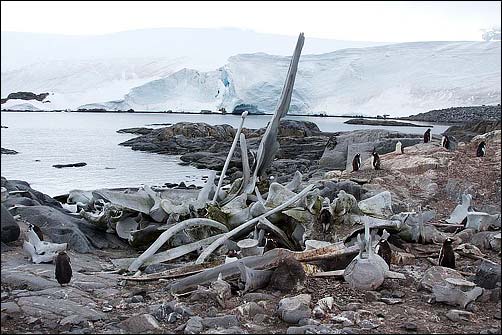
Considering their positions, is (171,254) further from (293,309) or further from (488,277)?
(488,277)

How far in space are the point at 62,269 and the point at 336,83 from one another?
3839cm

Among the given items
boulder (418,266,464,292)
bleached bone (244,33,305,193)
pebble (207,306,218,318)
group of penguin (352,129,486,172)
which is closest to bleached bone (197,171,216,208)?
bleached bone (244,33,305,193)

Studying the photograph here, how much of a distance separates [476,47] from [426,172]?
31332 mm

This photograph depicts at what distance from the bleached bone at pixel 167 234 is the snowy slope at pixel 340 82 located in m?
30.9

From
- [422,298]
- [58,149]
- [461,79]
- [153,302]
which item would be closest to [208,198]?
[153,302]

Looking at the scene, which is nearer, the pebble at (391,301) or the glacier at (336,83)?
the pebble at (391,301)

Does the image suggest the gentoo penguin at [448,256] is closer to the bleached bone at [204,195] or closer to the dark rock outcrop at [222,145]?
the bleached bone at [204,195]

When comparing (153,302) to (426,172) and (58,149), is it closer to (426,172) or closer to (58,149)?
(426,172)

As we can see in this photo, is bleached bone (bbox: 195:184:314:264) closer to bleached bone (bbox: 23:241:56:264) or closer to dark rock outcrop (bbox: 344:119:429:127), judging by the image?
bleached bone (bbox: 23:241:56:264)

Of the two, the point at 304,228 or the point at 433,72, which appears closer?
the point at 304,228

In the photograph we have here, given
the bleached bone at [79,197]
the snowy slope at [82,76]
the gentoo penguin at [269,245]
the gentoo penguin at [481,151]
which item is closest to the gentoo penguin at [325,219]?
the gentoo penguin at [269,245]

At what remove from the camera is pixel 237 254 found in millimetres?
4488

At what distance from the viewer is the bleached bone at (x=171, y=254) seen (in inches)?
176

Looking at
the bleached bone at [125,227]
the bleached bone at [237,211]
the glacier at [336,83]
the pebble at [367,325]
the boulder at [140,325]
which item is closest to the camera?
the boulder at [140,325]
